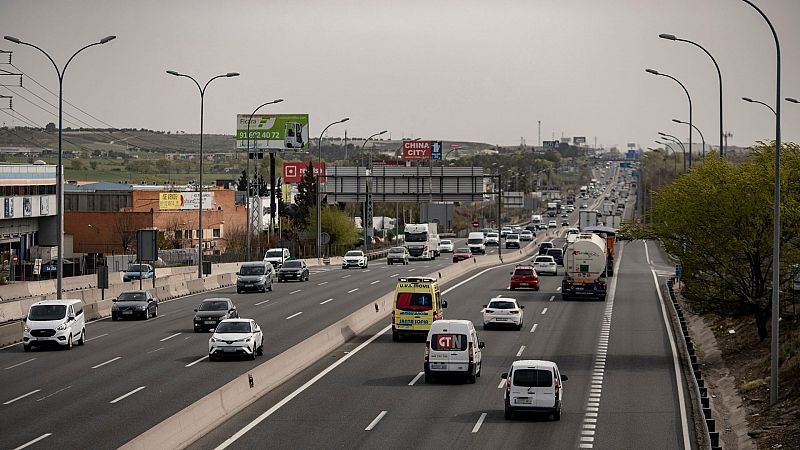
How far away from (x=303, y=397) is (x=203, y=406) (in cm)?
570

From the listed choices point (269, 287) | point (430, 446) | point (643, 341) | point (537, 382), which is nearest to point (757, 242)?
point (643, 341)

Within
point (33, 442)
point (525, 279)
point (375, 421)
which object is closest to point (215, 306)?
point (375, 421)

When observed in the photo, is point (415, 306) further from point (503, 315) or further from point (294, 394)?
point (294, 394)

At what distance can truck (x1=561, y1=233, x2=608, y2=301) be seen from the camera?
61928 mm

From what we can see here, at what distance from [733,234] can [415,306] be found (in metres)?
11.5

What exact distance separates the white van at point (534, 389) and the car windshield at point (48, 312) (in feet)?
67.6

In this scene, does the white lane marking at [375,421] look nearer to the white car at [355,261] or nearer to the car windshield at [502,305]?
the car windshield at [502,305]

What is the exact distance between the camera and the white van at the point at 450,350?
3409cm

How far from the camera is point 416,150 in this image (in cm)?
14400

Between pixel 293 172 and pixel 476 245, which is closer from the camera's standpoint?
pixel 476 245

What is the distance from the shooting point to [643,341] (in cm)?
4609

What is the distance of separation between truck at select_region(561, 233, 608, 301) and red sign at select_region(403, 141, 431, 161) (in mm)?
76845

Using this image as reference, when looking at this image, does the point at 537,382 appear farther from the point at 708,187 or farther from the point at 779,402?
the point at 708,187

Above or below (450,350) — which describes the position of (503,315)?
below
